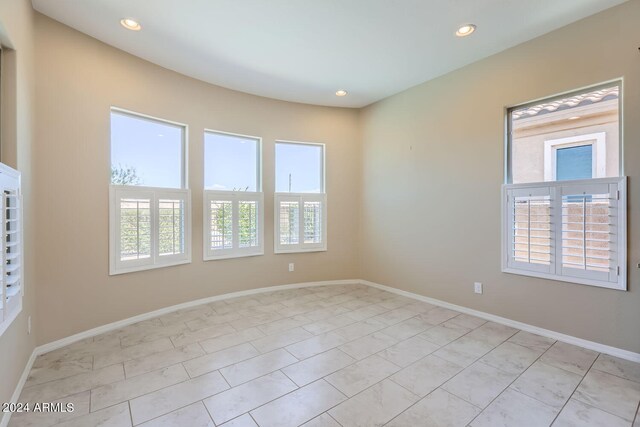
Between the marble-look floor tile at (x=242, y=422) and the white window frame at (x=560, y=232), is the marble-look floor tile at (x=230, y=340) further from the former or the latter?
the white window frame at (x=560, y=232)

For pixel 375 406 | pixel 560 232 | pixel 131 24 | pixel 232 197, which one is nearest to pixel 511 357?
pixel 560 232

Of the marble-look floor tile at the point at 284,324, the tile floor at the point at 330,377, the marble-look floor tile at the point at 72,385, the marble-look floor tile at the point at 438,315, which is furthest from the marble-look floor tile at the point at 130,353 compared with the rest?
the marble-look floor tile at the point at 438,315

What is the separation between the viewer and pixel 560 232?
108 inches

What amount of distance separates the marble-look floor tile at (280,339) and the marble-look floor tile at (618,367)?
7.99 feet

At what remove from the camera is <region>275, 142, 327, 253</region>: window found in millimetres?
4523

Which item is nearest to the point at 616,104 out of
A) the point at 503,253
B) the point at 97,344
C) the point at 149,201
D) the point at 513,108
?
the point at 513,108

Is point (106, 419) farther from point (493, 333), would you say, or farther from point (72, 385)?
point (493, 333)

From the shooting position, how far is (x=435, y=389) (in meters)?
2.03

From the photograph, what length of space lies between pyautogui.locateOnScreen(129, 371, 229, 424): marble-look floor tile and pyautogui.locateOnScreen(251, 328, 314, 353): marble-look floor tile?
1.74 ft

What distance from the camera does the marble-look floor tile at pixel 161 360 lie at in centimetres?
227

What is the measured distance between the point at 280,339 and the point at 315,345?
37cm

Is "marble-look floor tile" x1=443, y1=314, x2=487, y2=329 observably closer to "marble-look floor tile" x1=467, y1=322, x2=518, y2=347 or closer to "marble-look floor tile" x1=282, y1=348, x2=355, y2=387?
"marble-look floor tile" x1=467, y1=322, x2=518, y2=347

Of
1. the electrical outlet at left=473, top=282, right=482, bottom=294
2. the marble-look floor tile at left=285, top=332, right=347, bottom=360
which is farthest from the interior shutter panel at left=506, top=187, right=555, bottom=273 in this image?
the marble-look floor tile at left=285, top=332, right=347, bottom=360

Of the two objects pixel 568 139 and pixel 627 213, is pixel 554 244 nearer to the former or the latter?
pixel 627 213
